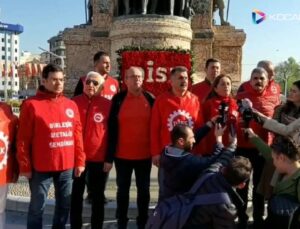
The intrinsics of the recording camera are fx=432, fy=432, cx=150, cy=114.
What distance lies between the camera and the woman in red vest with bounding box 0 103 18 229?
3.89m

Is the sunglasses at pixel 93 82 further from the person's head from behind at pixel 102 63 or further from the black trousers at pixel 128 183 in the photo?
the person's head from behind at pixel 102 63

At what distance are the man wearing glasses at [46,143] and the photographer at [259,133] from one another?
1893 millimetres

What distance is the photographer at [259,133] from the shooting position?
4812 mm

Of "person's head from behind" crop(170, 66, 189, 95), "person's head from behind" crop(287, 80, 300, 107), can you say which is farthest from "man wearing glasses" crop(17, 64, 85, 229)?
"person's head from behind" crop(287, 80, 300, 107)

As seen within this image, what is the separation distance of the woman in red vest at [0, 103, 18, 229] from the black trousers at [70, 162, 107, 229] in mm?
861

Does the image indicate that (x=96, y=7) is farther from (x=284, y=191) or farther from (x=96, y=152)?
(x=284, y=191)

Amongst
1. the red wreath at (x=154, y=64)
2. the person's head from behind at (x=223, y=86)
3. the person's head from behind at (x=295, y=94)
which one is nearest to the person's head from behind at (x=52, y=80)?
the person's head from behind at (x=223, y=86)

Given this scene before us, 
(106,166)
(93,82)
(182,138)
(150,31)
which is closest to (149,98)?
(93,82)

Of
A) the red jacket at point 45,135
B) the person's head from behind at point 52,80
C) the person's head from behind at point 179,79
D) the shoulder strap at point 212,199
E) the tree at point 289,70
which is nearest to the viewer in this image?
the shoulder strap at point 212,199

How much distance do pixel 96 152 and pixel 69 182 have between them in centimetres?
50

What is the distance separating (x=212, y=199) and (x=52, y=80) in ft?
6.52

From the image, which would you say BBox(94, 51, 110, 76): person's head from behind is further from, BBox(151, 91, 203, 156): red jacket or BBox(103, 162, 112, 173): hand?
BBox(103, 162, 112, 173): hand

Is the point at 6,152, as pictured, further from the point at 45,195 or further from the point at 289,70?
the point at 289,70

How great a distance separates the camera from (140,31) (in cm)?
1384
